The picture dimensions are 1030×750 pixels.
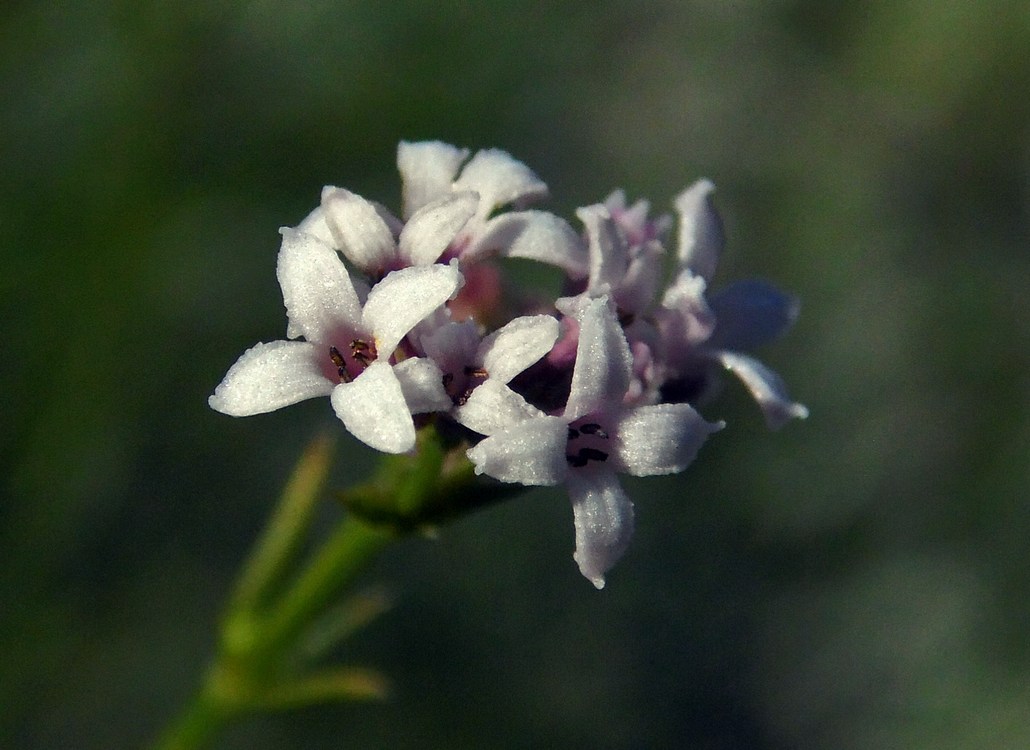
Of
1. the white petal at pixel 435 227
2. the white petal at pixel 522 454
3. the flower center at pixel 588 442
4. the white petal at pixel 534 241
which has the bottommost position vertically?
the flower center at pixel 588 442

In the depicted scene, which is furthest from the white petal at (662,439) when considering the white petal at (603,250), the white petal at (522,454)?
the white petal at (603,250)

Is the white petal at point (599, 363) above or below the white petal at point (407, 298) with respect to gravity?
below

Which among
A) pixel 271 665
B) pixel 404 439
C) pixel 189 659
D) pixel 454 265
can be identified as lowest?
pixel 189 659

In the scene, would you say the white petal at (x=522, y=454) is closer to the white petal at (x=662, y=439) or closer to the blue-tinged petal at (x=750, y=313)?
the white petal at (x=662, y=439)

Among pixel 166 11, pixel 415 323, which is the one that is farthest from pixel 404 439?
pixel 166 11

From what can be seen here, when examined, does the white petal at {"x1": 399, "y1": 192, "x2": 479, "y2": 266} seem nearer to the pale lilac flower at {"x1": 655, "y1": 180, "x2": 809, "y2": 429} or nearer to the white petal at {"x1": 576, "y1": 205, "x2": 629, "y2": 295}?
the white petal at {"x1": 576, "y1": 205, "x2": 629, "y2": 295}

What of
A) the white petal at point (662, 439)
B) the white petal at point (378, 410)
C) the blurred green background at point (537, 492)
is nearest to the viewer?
the white petal at point (378, 410)

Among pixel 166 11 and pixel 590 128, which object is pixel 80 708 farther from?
pixel 590 128

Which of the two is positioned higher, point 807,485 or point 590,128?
point 590,128
